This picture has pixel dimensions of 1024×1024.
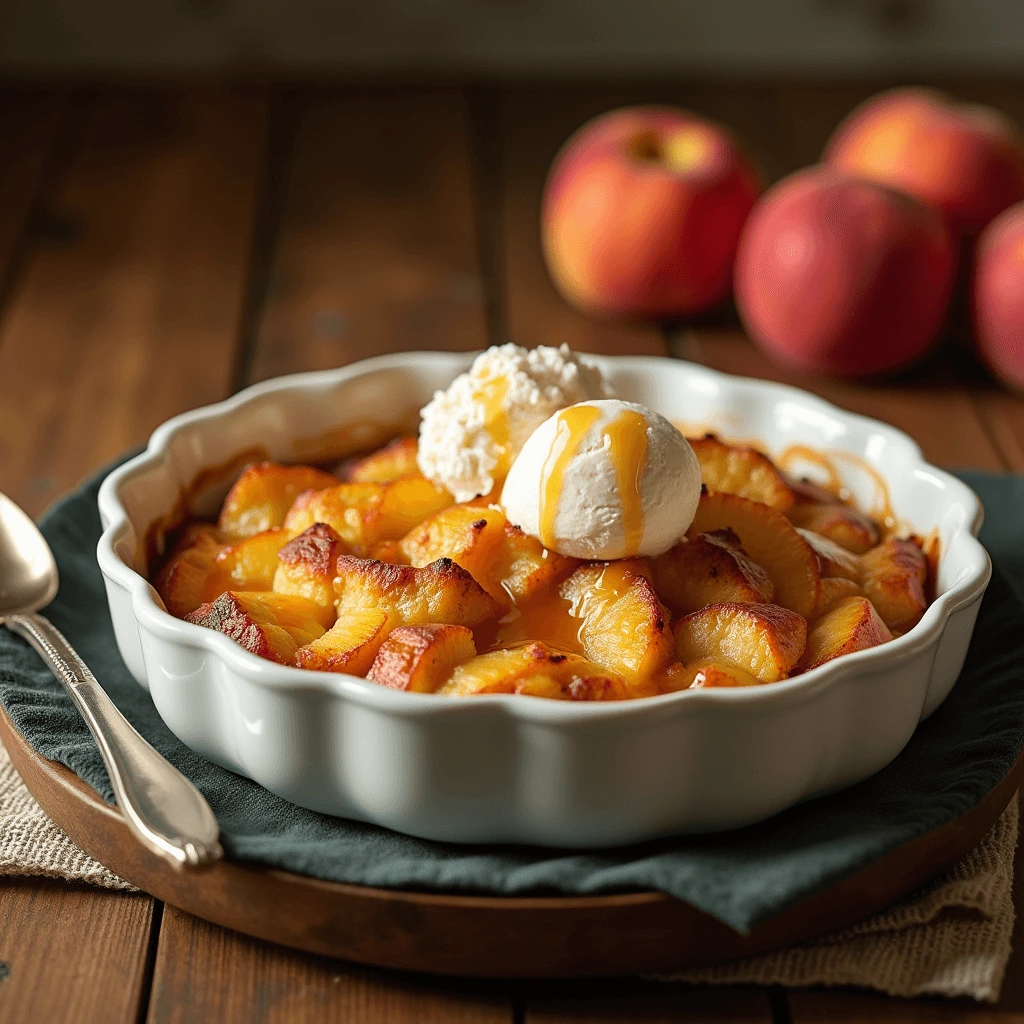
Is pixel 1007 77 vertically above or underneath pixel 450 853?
underneath

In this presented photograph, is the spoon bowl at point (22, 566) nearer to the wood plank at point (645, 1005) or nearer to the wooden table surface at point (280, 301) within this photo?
the wooden table surface at point (280, 301)

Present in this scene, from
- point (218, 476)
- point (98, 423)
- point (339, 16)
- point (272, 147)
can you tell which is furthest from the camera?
point (339, 16)

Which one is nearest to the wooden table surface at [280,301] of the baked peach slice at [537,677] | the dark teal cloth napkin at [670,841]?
the dark teal cloth napkin at [670,841]

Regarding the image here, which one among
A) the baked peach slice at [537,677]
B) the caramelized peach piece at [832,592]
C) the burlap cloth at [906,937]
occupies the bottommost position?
the burlap cloth at [906,937]

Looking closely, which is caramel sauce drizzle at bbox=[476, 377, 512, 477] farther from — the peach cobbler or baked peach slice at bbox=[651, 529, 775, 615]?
baked peach slice at bbox=[651, 529, 775, 615]

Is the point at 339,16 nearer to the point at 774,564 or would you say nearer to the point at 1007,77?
the point at 1007,77

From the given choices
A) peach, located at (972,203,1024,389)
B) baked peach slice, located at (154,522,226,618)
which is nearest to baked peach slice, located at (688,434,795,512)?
baked peach slice, located at (154,522,226,618)

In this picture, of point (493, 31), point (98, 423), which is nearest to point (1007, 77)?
point (493, 31)
